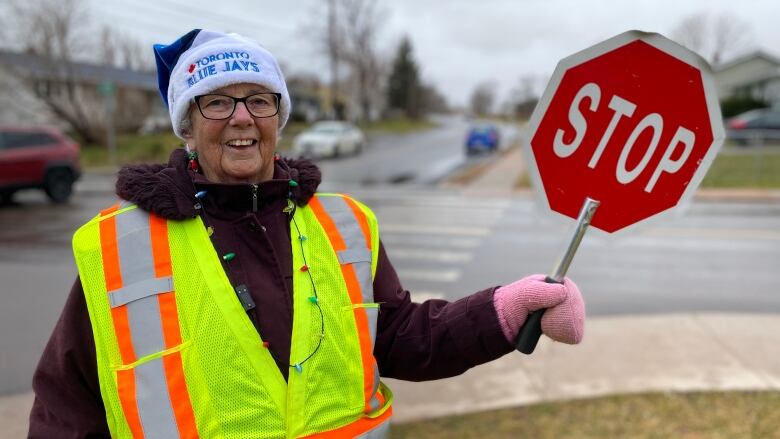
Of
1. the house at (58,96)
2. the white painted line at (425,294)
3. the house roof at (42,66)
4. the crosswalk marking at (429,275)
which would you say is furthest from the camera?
the house at (58,96)

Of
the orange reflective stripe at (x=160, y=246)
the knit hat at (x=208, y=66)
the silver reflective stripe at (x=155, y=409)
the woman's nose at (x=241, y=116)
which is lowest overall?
the silver reflective stripe at (x=155, y=409)

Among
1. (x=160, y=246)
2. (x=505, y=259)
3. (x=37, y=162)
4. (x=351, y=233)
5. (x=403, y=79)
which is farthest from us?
(x=403, y=79)

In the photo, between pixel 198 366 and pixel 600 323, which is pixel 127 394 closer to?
pixel 198 366

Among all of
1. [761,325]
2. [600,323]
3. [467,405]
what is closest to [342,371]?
[467,405]

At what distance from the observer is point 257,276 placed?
152cm

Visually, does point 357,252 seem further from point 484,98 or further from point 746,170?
point 484,98

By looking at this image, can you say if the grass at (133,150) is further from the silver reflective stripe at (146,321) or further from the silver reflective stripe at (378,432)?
the silver reflective stripe at (378,432)

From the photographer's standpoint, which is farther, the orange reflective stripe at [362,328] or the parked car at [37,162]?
the parked car at [37,162]

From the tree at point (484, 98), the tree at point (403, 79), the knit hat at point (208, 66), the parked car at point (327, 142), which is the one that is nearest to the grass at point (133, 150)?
the parked car at point (327, 142)

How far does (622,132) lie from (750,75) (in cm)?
5428

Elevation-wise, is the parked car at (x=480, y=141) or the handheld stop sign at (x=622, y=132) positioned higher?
the handheld stop sign at (x=622, y=132)

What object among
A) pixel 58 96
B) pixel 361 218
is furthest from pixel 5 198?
pixel 58 96

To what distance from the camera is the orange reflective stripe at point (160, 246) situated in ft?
4.73

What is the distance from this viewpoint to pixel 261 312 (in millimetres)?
1482
